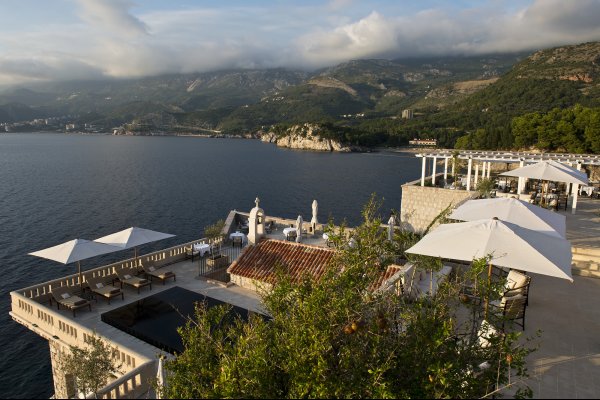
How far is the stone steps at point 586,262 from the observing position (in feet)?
41.0

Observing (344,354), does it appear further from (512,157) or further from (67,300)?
(512,157)

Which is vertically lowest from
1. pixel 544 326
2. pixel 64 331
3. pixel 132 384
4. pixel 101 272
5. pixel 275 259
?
pixel 64 331

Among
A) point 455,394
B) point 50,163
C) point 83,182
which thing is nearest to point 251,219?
point 455,394

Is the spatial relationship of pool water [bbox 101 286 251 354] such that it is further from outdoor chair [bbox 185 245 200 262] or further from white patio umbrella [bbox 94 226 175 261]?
outdoor chair [bbox 185 245 200 262]

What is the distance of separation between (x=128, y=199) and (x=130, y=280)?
49.4 m

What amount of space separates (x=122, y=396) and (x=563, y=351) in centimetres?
885

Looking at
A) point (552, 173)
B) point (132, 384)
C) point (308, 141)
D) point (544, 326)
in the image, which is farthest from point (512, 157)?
point (308, 141)

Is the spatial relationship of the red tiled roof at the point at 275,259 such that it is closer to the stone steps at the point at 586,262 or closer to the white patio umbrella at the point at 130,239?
the white patio umbrella at the point at 130,239

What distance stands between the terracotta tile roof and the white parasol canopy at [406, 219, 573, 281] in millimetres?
6736

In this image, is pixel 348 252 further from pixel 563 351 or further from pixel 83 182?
pixel 83 182

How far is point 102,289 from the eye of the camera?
14.8 metres

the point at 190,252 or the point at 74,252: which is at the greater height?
the point at 74,252

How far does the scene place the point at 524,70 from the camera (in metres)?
168

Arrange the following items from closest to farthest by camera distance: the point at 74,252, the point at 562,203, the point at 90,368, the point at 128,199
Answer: the point at 90,368 → the point at 74,252 → the point at 562,203 → the point at 128,199
